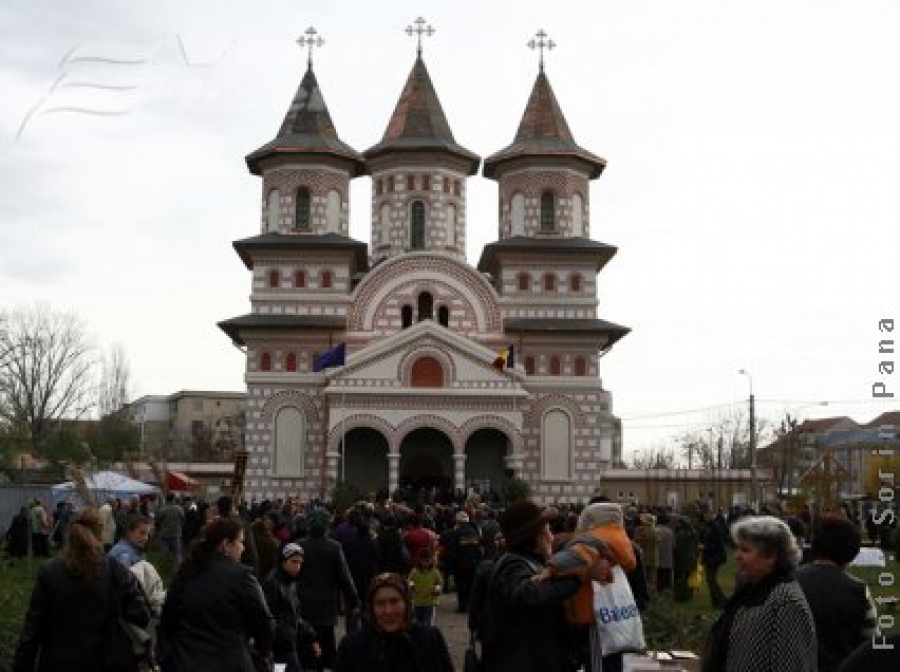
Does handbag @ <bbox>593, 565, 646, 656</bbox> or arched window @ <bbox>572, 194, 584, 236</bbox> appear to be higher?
arched window @ <bbox>572, 194, 584, 236</bbox>

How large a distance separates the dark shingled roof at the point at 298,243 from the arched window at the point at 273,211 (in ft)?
1.67

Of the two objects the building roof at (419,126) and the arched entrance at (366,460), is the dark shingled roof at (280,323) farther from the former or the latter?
the building roof at (419,126)

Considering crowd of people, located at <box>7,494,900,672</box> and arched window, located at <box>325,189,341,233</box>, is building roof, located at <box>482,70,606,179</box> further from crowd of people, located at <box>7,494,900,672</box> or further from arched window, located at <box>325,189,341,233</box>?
crowd of people, located at <box>7,494,900,672</box>

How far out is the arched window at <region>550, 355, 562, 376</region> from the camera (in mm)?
49625

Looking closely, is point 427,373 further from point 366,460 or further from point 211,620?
point 211,620

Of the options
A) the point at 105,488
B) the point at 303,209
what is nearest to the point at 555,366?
the point at 303,209

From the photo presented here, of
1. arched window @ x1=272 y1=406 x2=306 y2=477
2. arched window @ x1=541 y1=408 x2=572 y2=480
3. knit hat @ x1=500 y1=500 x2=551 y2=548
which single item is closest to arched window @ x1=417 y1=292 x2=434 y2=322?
arched window @ x1=541 y1=408 x2=572 y2=480

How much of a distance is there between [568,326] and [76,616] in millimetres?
42902

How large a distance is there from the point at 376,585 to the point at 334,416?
39.7 meters

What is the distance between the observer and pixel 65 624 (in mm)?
7453

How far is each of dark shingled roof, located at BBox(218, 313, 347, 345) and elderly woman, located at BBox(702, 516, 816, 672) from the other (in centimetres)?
4392

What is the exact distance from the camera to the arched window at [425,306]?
50.2 meters

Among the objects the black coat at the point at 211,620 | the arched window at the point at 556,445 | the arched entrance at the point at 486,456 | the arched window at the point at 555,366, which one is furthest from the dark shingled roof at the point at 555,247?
the black coat at the point at 211,620

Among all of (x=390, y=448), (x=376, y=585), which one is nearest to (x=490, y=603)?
(x=376, y=585)
